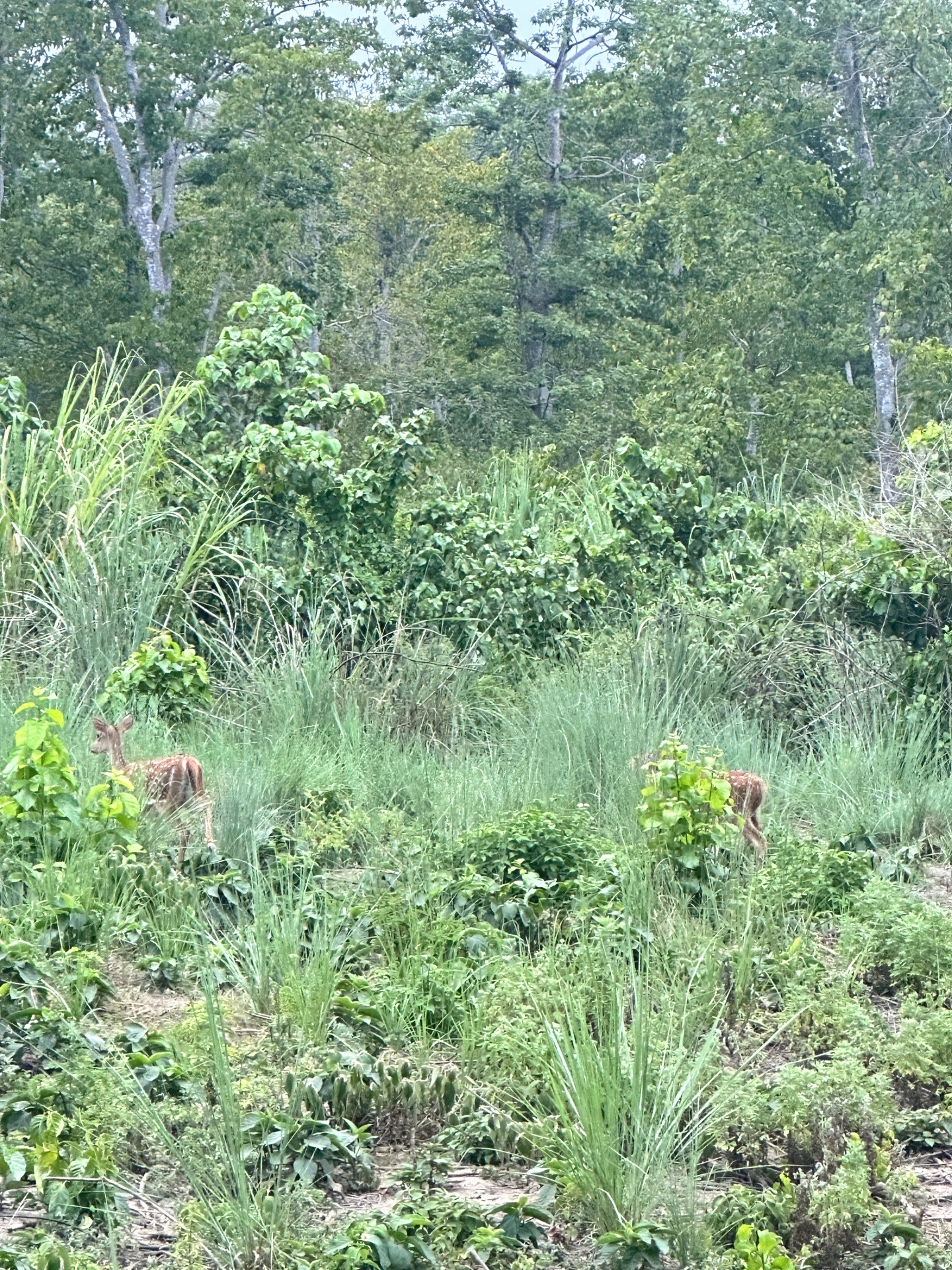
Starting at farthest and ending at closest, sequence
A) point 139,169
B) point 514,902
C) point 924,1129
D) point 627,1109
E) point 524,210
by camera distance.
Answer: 1. point 524,210
2. point 139,169
3. point 514,902
4. point 924,1129
5. point 627,1109

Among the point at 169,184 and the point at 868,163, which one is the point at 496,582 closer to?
the point at 868,163

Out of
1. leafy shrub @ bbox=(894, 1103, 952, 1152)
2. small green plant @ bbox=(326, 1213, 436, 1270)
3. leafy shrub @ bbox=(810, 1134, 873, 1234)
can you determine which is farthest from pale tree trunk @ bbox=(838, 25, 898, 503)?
small green plant @ bbox=(326, 1213, 436, 1270)

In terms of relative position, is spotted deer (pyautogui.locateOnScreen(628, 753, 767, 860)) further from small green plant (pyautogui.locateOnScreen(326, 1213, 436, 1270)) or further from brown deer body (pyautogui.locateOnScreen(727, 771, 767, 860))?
small green plant (pyautogui.locateOnScreen(326, 1213, 436, 1270))

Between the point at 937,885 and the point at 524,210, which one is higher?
the point at 524,210

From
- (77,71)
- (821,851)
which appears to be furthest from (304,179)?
(821,851)

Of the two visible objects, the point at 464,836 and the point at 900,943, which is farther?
the point at 464,836

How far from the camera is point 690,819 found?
621 centimetres

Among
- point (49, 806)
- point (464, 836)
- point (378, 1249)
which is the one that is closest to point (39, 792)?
point (49, 806)

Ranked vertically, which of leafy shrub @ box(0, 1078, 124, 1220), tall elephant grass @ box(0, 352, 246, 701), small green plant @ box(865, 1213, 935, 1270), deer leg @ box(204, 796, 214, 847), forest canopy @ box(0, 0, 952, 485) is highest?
forest canopy @ box(0, 0, 952, 485)

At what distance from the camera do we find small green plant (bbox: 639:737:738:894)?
20.3 feet

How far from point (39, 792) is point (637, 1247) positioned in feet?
10.9

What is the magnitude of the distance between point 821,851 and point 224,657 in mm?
4677

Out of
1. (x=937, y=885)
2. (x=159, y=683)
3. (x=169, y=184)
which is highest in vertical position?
(x=169, y=184)

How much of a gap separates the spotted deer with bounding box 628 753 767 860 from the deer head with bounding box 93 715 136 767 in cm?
229
